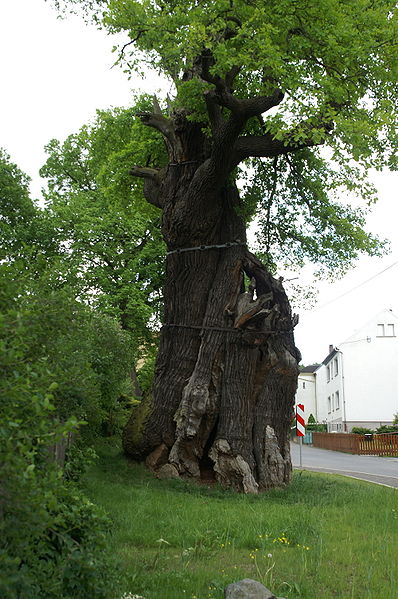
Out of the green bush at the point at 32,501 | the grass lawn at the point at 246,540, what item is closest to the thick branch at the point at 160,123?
the grass lawn at the point at 246,540

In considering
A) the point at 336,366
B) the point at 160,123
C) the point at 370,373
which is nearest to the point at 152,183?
the point at 160,123

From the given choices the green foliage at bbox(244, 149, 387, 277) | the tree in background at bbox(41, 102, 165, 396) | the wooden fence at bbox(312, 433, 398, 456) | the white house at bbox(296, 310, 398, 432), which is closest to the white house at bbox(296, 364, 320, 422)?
the white house at bbox(296, 310, 398, 432)

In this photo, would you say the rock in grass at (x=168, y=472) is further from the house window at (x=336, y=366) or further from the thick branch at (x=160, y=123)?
the house window at (x=336, y=366)

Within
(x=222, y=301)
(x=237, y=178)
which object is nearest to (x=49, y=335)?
(x=222, y=301)

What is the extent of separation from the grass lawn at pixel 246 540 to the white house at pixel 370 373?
137 feet

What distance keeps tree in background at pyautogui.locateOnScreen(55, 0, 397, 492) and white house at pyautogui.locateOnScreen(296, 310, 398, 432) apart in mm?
40187

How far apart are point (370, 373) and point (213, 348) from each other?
4206 cm

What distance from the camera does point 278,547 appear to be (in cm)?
697

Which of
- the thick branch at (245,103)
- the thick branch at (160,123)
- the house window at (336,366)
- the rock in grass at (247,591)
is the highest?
the house window at (336,366)

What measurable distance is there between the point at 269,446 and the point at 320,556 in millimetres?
5953

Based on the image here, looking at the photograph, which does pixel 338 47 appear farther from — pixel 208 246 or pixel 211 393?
pixel 211 393

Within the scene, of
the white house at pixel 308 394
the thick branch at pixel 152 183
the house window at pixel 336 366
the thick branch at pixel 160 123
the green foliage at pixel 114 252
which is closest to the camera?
the thick branch at pixel 160 123

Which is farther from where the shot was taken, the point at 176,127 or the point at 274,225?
the point at 274,225

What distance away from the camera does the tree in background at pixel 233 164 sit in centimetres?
1055
